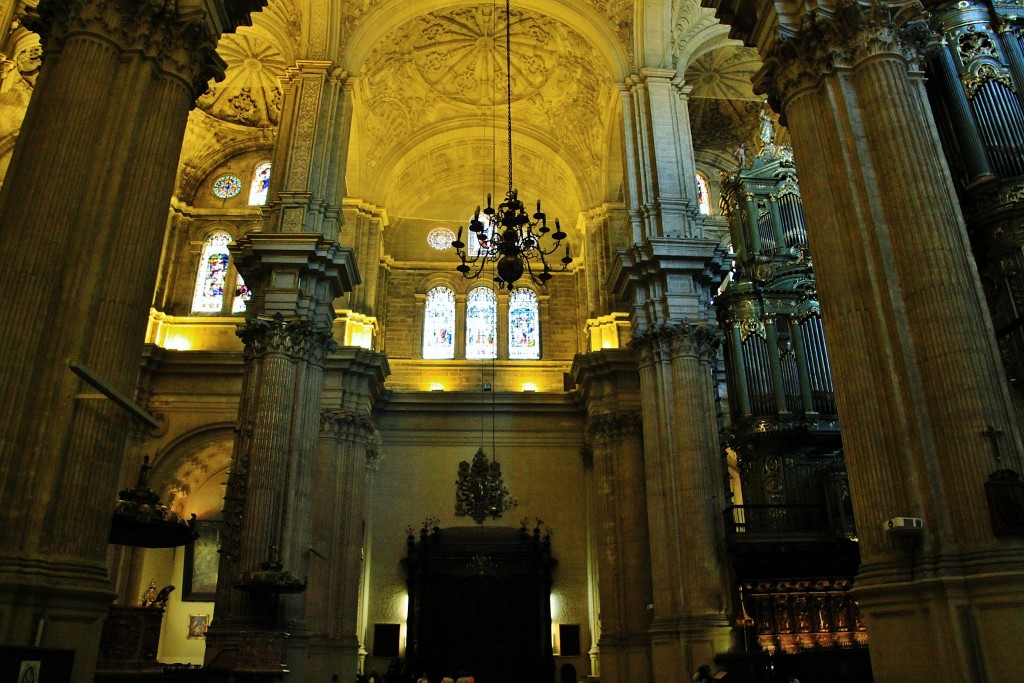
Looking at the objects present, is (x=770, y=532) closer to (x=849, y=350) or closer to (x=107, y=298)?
(x=849, y=350)

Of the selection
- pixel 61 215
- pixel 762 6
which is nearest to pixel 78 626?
pixel 61 215

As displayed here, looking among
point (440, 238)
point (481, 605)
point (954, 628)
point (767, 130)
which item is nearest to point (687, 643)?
point (954, 628)

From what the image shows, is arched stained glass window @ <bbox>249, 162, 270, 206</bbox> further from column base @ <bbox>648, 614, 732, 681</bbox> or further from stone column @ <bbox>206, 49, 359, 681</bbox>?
column base @ <bbox>648, 614, 732, 681</bbox>

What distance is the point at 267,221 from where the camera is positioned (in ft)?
52.4

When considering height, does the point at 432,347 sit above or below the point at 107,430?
above

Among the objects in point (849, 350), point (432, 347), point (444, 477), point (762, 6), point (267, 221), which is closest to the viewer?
point (849, 350)

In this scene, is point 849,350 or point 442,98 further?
point 442,98

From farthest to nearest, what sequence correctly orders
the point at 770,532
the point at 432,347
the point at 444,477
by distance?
the point at 432,347 → the point at 444,477 → the point at 770,532

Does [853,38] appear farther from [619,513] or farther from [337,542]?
[337,542]

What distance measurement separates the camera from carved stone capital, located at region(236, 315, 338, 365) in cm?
1448

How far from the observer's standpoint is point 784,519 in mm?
14664

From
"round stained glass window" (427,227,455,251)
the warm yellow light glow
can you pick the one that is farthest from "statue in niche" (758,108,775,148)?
the warm yellow light glow

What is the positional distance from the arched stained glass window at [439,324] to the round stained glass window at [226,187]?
730 cm

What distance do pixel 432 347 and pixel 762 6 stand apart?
1771 centimetres
